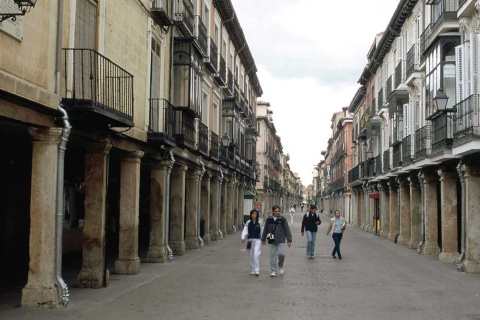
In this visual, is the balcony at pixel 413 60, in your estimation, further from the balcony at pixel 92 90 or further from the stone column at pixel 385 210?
the balcony at pixel 92 90

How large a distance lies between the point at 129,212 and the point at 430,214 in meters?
12.2

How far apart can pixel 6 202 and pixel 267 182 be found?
55562mm

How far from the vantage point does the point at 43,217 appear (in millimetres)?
10156

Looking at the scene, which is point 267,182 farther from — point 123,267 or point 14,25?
point 14,25

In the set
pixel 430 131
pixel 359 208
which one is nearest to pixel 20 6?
pixel 430 131

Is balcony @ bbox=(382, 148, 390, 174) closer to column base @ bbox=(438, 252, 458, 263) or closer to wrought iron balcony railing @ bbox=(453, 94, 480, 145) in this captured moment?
column base @ bbox=(438, 252, 458, 263)

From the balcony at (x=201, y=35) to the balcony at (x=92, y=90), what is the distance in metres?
9.91

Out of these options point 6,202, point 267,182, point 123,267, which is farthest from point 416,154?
point 267,182

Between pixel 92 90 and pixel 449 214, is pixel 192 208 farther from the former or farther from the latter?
pixel 92 90

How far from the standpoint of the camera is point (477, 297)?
1227cm

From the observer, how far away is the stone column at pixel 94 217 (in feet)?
41.5

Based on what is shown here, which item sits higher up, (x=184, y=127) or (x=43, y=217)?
(x=184, y=127)

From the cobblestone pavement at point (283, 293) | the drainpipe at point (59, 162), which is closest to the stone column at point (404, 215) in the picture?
the cobblestone pavement at point (283, 293)

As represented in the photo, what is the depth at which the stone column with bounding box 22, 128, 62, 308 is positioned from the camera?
33.2ft
